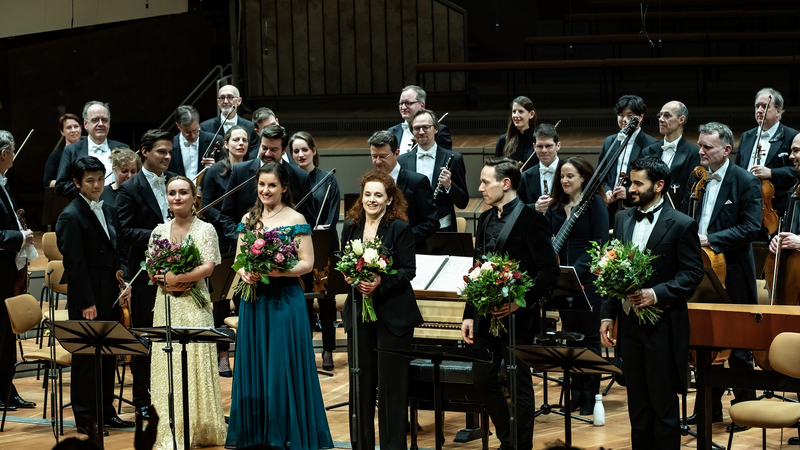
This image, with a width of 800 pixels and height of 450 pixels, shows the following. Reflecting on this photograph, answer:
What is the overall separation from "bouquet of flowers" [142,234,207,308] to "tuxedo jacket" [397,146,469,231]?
2012mm

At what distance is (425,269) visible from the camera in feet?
16.9

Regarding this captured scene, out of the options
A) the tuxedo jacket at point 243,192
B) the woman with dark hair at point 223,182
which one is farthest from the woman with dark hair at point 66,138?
the tuxedo jacket at point 243,192

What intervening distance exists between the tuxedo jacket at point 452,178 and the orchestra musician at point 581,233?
88cm

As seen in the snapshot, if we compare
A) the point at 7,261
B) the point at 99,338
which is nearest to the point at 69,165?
the point at 7,261

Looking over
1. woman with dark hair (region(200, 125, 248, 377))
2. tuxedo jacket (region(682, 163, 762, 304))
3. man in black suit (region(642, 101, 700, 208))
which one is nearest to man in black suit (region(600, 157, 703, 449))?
tuxedo jacket (region(682, 163, 762, 304))

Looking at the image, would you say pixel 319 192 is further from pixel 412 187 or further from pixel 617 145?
pixel 617 145

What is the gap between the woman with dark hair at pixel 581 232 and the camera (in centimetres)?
531

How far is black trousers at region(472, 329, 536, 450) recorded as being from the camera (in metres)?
4.28

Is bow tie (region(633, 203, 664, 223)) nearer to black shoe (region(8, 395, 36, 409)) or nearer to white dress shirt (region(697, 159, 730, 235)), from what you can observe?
white dress shirt (region(697, 159, 730, 235))

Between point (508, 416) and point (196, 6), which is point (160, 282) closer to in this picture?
point (508, 416)

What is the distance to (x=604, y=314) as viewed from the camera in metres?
4.38

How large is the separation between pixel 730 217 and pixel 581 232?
2.59 ft

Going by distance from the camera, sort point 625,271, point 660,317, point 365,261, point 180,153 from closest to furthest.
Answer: point 625,271, point 660,317, point 365,261, point 180,153

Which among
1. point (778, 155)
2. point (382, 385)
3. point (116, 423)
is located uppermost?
point (778, 155)
